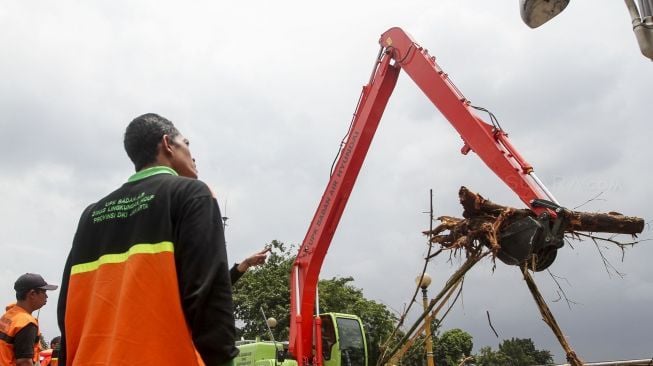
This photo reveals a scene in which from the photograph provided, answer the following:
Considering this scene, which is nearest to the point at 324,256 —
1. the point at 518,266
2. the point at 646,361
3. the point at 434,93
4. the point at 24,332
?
the point at 434,93

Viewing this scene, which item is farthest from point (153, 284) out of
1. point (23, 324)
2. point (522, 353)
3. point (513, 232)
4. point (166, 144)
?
point (522, 353)

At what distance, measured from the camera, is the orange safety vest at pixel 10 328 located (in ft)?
14.4

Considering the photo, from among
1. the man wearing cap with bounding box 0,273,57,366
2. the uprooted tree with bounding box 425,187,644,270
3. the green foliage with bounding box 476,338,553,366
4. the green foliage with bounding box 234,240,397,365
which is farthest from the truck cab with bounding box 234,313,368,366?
the green foliage with bounding box 476,338,553,366

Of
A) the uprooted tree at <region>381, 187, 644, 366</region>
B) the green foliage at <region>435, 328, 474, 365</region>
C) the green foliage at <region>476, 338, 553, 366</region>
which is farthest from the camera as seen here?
the green foliage at <region>476, 338, 553, 366</region>

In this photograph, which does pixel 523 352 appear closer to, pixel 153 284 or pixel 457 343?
pixel 457 343

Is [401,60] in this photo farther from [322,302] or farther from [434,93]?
[322,302]

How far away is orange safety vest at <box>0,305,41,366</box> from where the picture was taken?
173 inches

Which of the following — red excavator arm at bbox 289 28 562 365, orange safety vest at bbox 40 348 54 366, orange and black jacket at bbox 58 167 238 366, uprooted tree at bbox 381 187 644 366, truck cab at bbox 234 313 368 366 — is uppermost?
red excavator arm at bbox 289 28 562 365

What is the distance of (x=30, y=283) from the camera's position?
15.5ft

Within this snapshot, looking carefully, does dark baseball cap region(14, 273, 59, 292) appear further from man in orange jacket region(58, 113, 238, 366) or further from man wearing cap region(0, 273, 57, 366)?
man in orange jacket region(58, 113, 238, 366)

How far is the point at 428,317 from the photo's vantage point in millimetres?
6621

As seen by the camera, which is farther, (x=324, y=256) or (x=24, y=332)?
(x=324, y=256)

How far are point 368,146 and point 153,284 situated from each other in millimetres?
8219

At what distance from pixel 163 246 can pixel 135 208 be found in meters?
0.22
